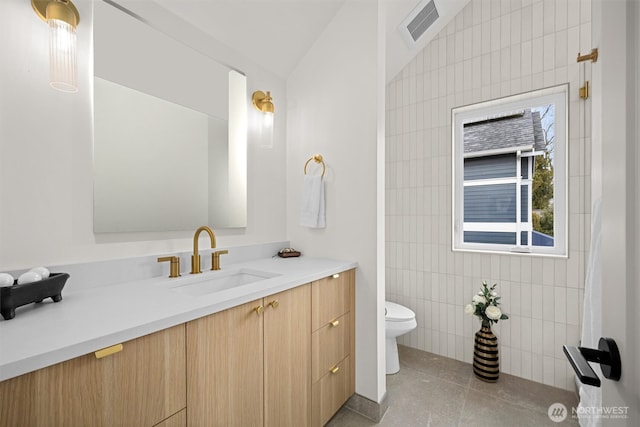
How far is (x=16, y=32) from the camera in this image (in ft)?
3.15

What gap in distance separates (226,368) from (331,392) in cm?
79

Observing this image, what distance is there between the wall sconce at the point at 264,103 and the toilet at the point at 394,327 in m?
1.54

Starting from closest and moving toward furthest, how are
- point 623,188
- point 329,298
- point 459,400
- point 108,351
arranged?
1. point 623,188
2. point 108,351
3. point 329,298
4. point 459,400

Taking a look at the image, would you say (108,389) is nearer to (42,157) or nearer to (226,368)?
(226,368)

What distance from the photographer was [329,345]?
1.47m

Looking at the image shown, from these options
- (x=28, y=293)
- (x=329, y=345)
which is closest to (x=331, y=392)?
(x=329, y=345)

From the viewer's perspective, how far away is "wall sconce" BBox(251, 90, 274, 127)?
1804mm

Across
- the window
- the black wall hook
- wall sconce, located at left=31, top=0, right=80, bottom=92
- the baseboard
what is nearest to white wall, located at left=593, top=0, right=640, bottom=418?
the black wall hook

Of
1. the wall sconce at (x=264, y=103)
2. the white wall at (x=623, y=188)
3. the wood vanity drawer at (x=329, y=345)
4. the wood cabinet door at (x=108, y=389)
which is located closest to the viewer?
the white wall at (x=623, y=188)

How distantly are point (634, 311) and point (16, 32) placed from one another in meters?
1.79

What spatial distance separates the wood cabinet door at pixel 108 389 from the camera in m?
0.56

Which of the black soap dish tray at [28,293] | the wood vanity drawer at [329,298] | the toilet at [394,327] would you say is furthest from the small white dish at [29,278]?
the toilet at [394,327]

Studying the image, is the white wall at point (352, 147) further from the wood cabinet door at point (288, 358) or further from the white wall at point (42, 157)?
the white wall at point (42, 157)

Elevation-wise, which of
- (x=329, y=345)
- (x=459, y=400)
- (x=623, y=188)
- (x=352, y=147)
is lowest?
(x=459, y=400)
